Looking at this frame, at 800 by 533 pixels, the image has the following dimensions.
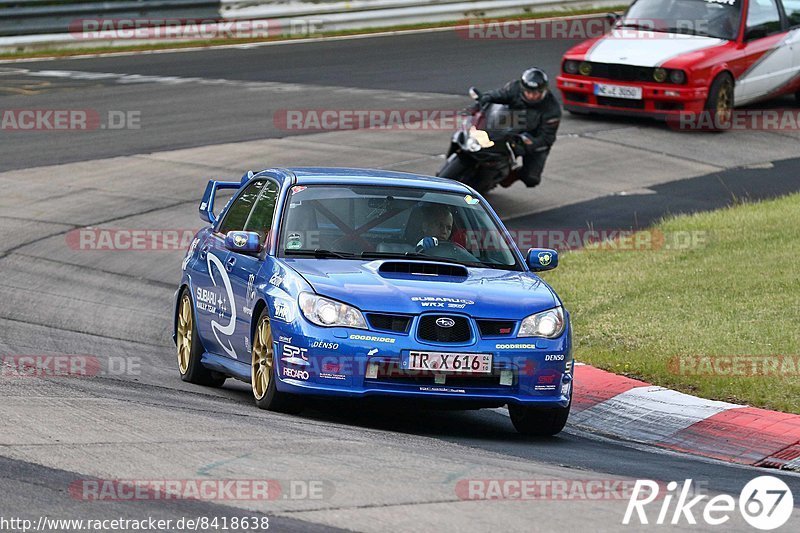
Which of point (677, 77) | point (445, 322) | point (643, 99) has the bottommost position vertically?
point (643, 99)

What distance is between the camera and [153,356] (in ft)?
37.4

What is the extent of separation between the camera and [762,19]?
2269 centimetres

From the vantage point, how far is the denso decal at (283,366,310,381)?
8.35 meters

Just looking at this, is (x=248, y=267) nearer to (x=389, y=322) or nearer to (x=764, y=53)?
(x=389, y=322)

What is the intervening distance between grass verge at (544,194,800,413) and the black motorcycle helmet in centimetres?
210

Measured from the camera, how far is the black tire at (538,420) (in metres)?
8.86

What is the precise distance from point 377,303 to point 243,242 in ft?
4.06

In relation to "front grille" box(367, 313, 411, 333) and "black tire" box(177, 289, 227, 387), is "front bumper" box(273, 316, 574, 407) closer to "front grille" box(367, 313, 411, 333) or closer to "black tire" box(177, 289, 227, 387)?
"front grille" box(367, 313, 411, 333)

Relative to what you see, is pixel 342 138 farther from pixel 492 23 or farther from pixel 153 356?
pixel 492 23

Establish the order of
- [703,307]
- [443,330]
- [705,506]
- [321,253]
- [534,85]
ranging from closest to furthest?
[705,506], [443,330], [321,253], [703,307], [534,85]

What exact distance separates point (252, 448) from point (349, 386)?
4.28 ft

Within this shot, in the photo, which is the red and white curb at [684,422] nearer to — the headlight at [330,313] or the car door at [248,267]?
the headlight at [330,313]

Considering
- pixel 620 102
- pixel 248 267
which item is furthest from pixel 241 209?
pixel 620 102

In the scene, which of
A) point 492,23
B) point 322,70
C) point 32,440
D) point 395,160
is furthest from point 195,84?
point 32,440
